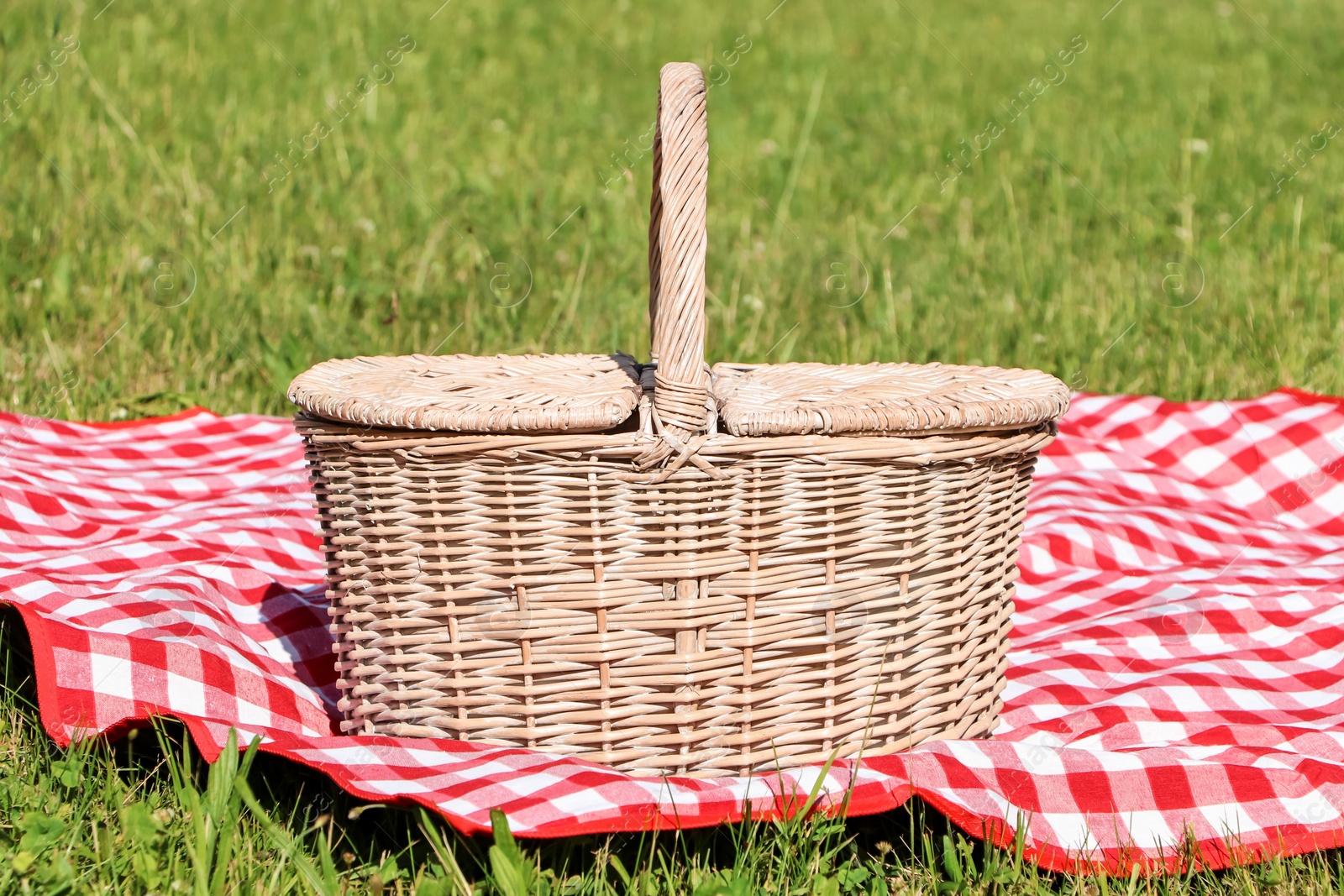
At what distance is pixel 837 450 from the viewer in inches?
57.8

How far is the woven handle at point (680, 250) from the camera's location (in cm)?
140

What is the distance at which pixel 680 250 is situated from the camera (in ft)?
4.61

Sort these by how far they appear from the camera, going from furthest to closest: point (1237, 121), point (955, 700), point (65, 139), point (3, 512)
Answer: point (1237, 121) → point (65, 139) → point (3, 512) → point (955, 700)

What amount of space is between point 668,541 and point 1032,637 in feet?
3.10

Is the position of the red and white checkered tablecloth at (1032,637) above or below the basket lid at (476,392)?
below

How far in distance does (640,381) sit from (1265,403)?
1.86m

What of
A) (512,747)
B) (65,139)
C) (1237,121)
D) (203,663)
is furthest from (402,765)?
(1237,121)

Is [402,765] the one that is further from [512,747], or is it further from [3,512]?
[3,512]

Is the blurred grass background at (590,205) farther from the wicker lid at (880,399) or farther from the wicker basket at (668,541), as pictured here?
the wicker basket at (668,541)

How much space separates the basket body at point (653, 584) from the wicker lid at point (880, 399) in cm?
2

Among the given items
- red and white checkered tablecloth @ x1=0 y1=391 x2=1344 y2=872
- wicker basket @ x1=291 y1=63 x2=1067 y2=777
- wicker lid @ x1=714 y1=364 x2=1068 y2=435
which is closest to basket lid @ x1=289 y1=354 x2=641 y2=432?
wicker basket @ x1=291 y1=63 x2=1067 y2=777

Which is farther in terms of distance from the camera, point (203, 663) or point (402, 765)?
point (203, 663)

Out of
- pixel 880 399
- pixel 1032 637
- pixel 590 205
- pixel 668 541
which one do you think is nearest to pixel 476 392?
pixel 668 541

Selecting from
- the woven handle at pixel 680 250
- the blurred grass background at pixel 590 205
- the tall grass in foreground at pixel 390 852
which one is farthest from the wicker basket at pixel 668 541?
the blurred grass background at pixel 590 205
